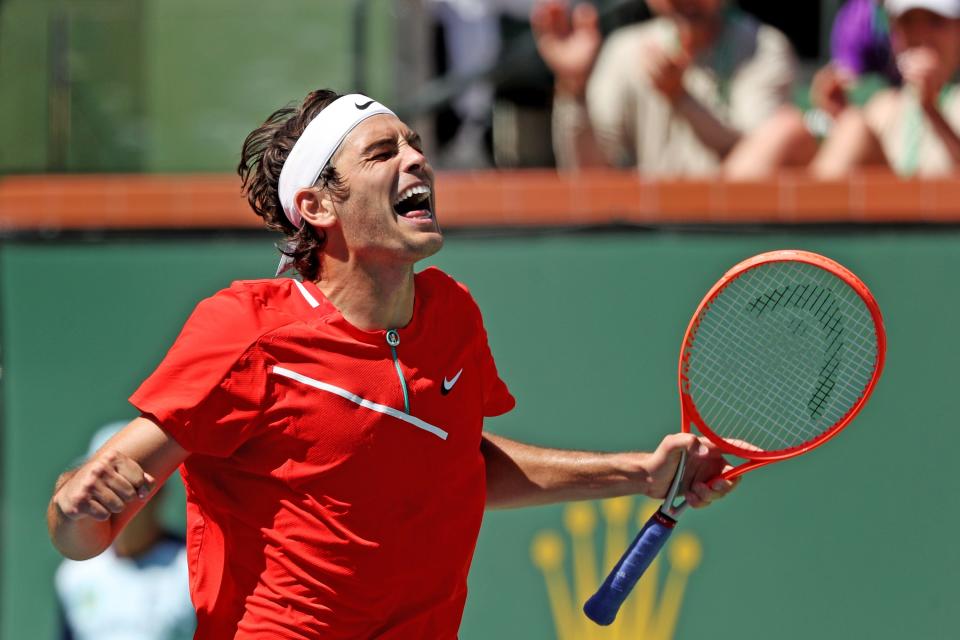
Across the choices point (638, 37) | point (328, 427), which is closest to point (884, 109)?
point (638, 37)

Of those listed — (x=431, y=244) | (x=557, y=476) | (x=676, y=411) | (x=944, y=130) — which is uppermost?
(x=431, y=244)

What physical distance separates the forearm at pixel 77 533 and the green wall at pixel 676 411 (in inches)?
119

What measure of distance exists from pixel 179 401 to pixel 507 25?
3964mm


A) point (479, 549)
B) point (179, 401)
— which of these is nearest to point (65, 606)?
point (479, 549)

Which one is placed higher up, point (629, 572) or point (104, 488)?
point (104, 488)

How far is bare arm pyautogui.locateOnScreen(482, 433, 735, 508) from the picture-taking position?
332 cm

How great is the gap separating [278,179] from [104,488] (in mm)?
781

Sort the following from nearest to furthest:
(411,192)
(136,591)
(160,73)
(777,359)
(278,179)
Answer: (411,192), (278,179), (777,359), (136,591), (160,73)

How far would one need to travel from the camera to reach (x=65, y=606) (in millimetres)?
5504

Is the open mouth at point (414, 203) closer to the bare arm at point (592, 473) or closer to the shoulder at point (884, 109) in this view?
the bare arm at point (592, 473)

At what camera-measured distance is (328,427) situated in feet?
10.00

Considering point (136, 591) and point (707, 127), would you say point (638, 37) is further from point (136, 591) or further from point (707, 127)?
point (136, 591)

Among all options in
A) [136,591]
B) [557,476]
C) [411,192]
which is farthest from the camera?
[136,591]

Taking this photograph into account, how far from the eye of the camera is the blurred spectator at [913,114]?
5.70 m
